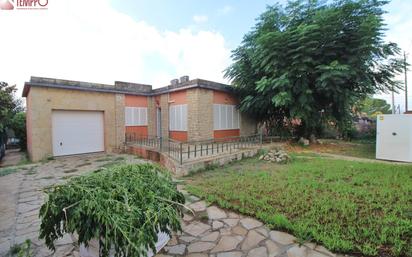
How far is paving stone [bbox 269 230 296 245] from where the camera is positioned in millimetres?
2301

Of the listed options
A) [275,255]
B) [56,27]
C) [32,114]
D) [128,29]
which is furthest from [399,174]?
[32,114]

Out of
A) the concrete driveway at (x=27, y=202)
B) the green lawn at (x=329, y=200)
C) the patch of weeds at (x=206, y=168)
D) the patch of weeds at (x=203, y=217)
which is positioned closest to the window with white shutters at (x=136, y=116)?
the concrete driveway at (x=27, y=202)

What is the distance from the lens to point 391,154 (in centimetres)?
672

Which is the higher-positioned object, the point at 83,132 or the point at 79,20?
the point at 79,20

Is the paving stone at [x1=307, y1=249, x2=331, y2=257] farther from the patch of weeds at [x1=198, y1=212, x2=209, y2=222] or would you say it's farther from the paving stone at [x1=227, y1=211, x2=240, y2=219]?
the patch of weeds at [x1=198, y1=212, x2=209, y2=222]

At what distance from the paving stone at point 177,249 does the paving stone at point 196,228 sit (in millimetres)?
276

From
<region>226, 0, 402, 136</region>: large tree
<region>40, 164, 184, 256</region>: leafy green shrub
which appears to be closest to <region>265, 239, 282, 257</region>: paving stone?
<region>40, 164, 184, 256</region>: leafy green shrub

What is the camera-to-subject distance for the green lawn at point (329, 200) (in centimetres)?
225

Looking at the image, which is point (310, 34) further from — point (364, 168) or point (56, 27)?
point (56, 27)

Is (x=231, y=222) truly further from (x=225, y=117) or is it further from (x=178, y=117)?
(x=225, y=117)

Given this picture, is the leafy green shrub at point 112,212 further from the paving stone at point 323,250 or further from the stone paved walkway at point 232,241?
the paving stone at point 323,250

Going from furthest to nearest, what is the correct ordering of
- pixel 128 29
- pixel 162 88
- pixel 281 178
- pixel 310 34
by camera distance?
pixel 162 88, pixel 128 29, pixel 310 34, pixel 281 178

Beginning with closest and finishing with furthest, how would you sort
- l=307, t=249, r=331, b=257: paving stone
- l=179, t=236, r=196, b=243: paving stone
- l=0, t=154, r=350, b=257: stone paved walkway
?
l=307, t=249, r=331, b=257: paving stone → l=0, t=154, r=350, b=257: stone paved walkway → l=179, t=236, r=196, b=243: paving stone

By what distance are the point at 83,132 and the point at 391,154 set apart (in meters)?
12.0
